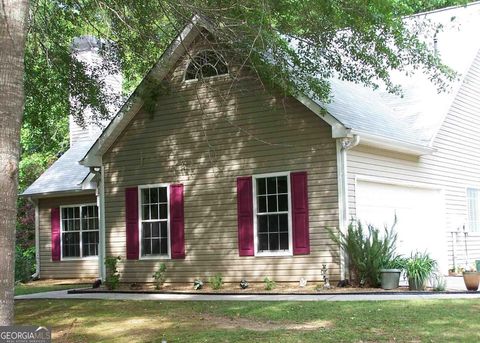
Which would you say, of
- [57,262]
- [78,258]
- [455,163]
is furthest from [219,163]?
[57,262]

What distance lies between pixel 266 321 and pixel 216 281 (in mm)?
5166

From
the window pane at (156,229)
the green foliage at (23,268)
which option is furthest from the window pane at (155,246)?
the green foliage at (23,268)

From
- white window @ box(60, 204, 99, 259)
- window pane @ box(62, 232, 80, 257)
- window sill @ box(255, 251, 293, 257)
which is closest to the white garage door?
window sill @ box(255, 251, 293, 257)

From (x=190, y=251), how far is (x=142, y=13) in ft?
18.4

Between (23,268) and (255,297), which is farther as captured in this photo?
(23,268)

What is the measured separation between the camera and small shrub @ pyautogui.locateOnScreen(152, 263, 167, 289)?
48.6 ft

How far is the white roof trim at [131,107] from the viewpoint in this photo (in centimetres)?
1447

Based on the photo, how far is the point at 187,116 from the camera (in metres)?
15.1

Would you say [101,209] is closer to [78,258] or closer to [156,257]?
[156,257]

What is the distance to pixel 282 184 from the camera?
1373cm

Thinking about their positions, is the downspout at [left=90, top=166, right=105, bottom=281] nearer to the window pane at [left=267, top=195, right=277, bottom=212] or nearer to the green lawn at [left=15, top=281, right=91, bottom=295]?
the green lawn at [left=15, top=281, right=91, bottom=295]

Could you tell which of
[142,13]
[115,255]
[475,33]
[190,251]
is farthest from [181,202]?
[475,33]

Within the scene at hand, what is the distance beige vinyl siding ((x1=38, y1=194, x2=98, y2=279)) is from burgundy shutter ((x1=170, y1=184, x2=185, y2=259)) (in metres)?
4.89

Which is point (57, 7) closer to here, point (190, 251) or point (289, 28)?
point (289, 28)
